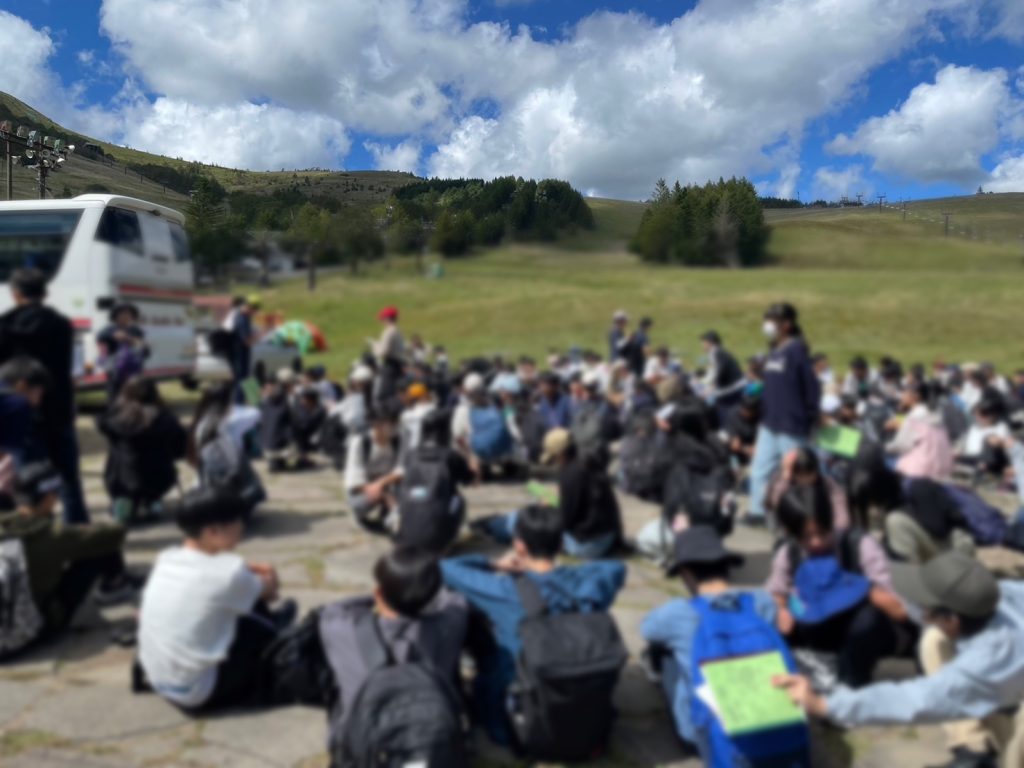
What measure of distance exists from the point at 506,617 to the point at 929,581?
60.5 inches

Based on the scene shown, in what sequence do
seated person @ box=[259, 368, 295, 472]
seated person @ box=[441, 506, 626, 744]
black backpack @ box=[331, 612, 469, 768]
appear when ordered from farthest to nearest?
seated person @ box=[259, 368, 295, 472], seated person @ box=[441, 506, 626, 744], black backpack @ box=[331, 612, 469, 768]

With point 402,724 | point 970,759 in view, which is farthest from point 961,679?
point 402,724

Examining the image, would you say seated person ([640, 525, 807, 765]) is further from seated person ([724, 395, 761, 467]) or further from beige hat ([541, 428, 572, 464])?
seated person ([724, 395, 761, 467])

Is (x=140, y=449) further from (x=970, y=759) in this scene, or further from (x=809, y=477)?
(x=970, y=759)

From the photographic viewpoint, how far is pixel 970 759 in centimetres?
271

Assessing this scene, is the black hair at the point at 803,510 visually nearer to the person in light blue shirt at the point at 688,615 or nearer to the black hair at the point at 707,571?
the person in light blue shirt at the point at 688,615

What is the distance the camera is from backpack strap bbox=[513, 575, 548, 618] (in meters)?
2.96

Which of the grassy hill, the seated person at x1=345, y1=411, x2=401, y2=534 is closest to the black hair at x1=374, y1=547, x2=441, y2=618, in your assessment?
the grassy hill

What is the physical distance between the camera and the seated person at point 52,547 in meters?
3.36

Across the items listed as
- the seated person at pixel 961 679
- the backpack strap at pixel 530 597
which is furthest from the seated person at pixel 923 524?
the backpack strap at pixel 530 597

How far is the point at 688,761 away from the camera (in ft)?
9.65

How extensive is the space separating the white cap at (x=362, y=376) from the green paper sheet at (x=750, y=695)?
5.82 meters

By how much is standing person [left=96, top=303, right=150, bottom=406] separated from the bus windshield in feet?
2.64

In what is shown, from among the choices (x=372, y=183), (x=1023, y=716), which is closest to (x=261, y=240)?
(x=372, y=183)
